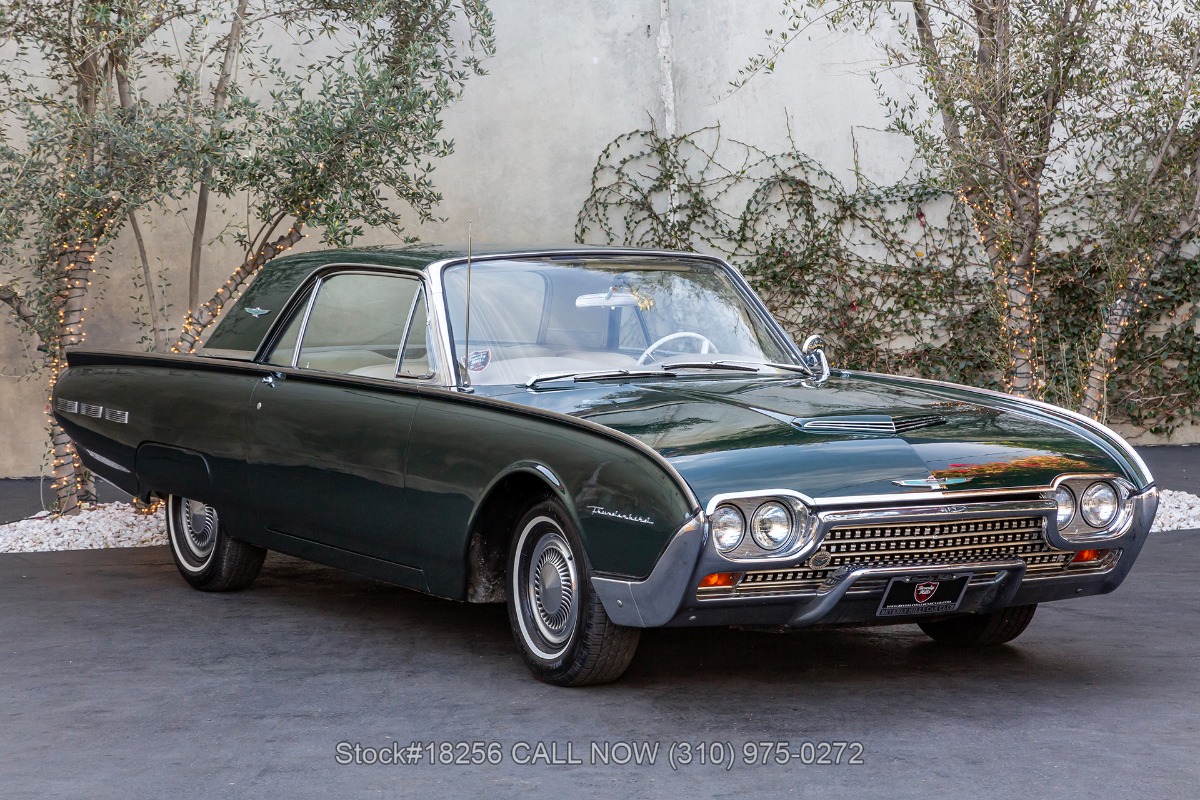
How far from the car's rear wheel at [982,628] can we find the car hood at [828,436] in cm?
74

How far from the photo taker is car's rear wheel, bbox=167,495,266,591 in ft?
21.5

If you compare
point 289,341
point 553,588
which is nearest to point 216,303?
point 289,341

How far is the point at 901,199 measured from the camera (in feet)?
39.6

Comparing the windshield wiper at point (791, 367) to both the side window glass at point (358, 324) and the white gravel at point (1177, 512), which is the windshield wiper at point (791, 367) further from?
the white gravel at point (1177, 512)

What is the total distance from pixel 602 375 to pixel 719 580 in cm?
126

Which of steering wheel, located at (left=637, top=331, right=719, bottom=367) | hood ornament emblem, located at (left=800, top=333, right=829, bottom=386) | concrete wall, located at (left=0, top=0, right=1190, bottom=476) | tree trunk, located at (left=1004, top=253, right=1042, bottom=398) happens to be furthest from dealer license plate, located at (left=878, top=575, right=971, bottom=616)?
concrete wall, located at (left=0, top=0, right=1190, bottom=476)

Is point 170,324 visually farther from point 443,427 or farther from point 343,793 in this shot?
point 343,793

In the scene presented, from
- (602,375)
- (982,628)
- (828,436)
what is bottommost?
(982,628)

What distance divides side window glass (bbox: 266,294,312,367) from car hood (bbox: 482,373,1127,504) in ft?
4.90

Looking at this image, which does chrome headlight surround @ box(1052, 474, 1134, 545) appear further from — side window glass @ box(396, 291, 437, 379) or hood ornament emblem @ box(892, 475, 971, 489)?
side window glass @ box(396, 291, 437, 379)

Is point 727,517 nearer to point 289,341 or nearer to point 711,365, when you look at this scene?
point 711,365

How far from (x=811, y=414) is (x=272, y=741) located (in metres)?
1.88

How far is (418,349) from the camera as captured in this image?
5418mm

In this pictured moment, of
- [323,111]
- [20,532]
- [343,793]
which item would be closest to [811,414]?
[343,793]
